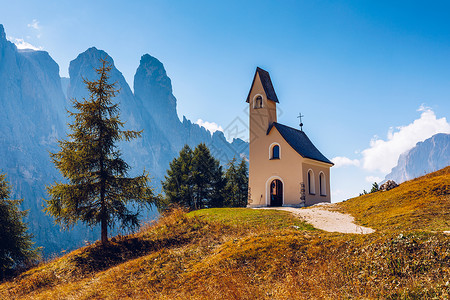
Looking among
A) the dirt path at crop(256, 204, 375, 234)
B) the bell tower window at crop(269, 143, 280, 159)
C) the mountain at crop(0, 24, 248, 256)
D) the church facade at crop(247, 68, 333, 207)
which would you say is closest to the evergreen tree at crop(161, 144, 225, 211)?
the church facade at crop(247, 68, 333, 207)

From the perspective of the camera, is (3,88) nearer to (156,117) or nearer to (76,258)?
(156,117)

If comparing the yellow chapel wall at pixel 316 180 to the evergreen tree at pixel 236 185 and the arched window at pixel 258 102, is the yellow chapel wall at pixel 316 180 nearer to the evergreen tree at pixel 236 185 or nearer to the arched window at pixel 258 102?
the arched window at pixel 258 102

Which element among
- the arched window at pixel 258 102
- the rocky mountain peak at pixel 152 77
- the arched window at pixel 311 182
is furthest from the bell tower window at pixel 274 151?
the rocky mountain peak at pixel 152 77

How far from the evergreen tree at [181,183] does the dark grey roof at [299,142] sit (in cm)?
1255

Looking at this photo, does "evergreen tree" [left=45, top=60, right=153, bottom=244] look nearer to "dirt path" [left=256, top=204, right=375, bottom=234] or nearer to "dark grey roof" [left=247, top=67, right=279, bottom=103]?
"dirt path" [left=256, top=204, right=375, bottom=234]

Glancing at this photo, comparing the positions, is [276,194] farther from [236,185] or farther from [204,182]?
[236,185]

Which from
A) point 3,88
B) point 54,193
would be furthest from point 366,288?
point 3,88

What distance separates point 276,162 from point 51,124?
127 meters

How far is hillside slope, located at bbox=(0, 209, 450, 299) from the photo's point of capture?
667 cm

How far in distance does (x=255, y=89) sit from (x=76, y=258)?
1920 centimetres

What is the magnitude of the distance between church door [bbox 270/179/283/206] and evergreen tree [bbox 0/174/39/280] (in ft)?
54.0

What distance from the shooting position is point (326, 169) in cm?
2934

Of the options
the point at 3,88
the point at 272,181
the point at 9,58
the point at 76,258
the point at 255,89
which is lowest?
the point at 76,258

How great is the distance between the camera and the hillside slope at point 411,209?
40.5ft
